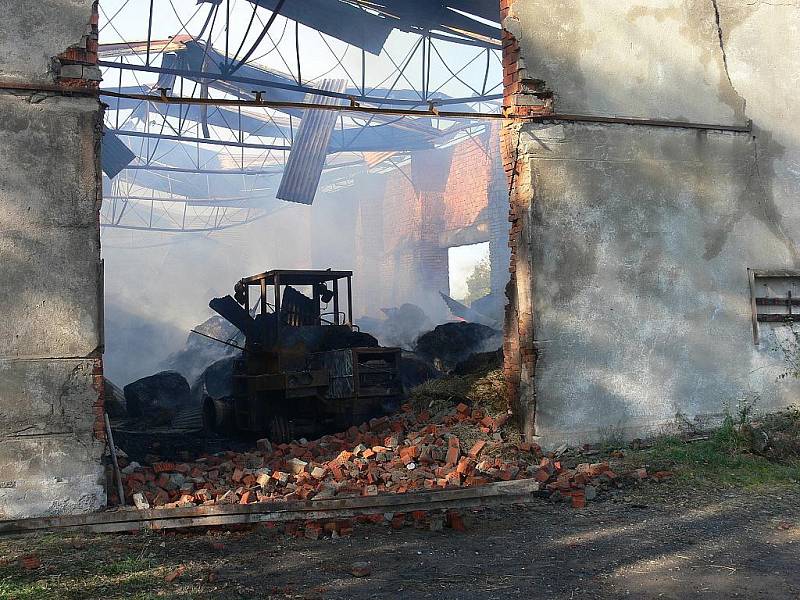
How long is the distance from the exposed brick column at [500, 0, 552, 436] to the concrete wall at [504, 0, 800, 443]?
0.06m

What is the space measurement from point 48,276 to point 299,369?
5.84 metres

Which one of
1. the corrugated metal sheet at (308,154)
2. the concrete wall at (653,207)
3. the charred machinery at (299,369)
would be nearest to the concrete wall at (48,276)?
the concrete wall at (653,207)

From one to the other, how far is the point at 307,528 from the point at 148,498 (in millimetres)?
1625

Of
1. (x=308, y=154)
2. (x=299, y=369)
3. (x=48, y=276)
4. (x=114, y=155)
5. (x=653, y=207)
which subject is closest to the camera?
(x=48, y=276)

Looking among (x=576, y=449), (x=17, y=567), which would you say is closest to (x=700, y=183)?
(x=576, y=449)

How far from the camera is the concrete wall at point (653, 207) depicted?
294 inches

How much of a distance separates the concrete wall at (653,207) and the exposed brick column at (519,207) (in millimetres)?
57

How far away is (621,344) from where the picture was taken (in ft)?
24.9

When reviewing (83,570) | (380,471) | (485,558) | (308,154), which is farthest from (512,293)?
(308,154)

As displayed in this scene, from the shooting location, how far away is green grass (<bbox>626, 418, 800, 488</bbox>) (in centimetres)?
663

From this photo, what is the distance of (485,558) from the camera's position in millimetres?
4879

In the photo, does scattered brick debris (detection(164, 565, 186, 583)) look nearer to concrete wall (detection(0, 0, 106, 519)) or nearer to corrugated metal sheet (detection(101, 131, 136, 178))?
concrete wall (detection(0, 0, 106, 519))

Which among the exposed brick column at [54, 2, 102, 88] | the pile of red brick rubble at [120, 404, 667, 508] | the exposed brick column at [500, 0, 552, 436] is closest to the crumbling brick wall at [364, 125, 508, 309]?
the exposed brick column at [500, 0, 552, 436]

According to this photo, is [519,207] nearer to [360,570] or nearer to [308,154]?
[360,570]
